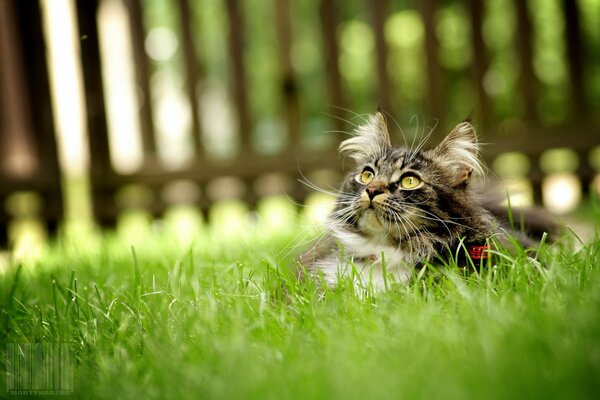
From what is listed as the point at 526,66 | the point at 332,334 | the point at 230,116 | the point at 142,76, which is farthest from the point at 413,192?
the point at 142,76

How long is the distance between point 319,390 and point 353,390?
0.08m

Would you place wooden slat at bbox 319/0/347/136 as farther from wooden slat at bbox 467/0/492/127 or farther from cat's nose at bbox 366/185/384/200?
cat's nose at bbox 366/185/384/200

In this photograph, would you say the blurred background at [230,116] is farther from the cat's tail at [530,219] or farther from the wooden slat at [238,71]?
the cat's tail at [530,219]

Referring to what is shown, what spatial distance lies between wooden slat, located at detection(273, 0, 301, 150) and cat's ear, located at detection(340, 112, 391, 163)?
7.82 ft

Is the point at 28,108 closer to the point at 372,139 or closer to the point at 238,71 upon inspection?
the point at 238,71

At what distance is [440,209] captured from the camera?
6.75ft

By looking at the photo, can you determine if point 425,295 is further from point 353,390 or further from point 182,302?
point 182,302

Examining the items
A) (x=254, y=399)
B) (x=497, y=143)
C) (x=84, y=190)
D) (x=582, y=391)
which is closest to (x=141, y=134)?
(x=84, y=190)

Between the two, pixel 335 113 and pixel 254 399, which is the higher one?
pixel 335 113

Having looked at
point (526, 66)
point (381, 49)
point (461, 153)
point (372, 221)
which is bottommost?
point (372, 221)

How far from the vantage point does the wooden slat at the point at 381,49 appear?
482cm

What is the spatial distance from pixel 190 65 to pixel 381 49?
1770mm

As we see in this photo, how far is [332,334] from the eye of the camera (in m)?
1.46

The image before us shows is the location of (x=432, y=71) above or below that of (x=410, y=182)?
above
